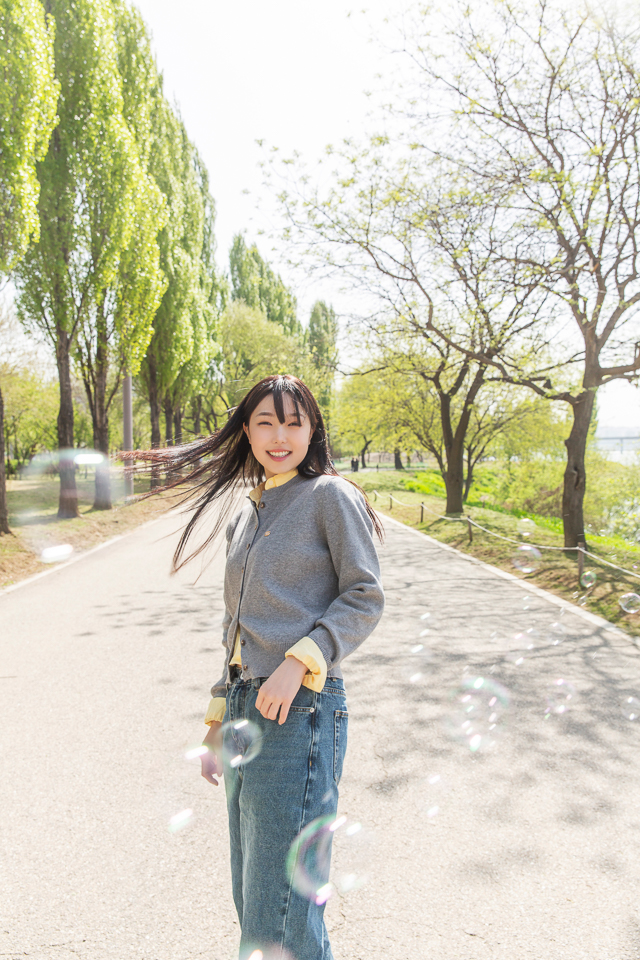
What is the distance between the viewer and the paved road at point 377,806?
237cm

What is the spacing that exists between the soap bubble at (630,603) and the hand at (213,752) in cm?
594

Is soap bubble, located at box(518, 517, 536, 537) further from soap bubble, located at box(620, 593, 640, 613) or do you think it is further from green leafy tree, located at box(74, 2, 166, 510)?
green leafy tree, located at box(74, 2, 166, 510)

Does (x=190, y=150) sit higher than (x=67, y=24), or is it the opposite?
(x=190, y=150)

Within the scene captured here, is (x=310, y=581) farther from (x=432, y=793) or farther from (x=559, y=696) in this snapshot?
(x=559, y=696)

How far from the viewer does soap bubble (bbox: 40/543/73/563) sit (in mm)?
11441

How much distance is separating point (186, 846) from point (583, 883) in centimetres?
165

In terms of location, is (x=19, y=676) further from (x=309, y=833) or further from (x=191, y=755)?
(x=309, y=833)

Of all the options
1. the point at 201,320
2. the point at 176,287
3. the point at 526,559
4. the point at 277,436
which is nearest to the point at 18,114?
the point at 526,559

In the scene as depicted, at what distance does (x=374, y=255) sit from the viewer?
13180mm

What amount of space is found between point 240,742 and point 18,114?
1155 centimetres

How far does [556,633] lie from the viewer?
656cm

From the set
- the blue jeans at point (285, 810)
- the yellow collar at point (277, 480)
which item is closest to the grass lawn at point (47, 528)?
the yellow collar at point (277, 480)

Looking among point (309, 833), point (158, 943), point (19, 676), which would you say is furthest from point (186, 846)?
point (19, 676)

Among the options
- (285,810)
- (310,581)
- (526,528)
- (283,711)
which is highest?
(310,581)
